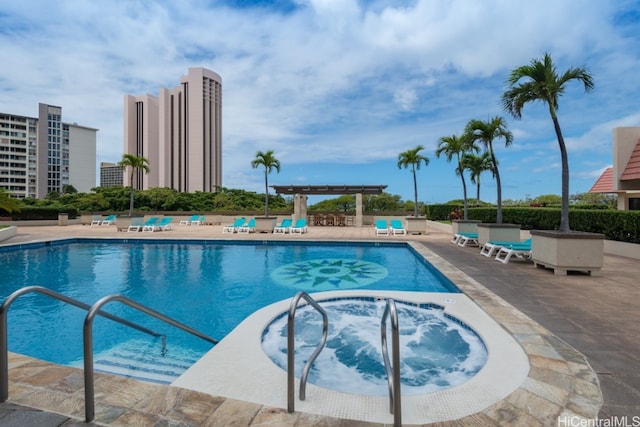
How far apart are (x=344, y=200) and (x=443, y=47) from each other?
21.7 meters

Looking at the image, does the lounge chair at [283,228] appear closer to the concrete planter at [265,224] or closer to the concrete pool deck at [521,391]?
the concrete planter at [265,224]

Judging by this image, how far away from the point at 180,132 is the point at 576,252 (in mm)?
67428

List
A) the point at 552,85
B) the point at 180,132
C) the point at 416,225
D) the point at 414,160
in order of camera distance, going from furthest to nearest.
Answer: the point at 180,132 < the point at 414,160 < the point at 416,225 < the point at 552,85

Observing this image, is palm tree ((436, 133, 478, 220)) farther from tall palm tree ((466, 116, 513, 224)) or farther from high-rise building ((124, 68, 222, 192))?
high-rise building ((124, 68, 222, 192))

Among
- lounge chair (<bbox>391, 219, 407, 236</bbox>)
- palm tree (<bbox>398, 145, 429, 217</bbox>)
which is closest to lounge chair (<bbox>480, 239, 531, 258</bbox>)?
lounge chair (<bbox>391, 219, 407, 236</bbox>)

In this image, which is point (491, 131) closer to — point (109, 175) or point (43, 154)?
point (43, 154)

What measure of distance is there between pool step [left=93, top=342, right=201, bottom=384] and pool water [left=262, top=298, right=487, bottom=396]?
0.97m

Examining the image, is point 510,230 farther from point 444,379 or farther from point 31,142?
point 31,142

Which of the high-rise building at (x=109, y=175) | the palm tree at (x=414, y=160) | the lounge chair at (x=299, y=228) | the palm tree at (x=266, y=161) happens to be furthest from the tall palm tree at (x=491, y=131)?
the high-rise building at (x=109, y=175)

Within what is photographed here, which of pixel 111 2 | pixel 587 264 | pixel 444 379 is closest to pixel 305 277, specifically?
pixel 444 379

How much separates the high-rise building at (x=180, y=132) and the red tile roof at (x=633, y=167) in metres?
60.0

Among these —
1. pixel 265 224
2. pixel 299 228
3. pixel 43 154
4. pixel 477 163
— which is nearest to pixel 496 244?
pixel 477 163

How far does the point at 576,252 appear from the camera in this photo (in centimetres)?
625

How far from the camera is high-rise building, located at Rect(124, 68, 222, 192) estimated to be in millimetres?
61125
